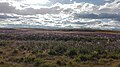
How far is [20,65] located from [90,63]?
18.6 feet

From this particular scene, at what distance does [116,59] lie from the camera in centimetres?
2591

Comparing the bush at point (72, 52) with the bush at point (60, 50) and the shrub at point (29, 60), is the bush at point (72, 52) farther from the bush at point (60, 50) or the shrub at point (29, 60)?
the shrub at point (29, 60)

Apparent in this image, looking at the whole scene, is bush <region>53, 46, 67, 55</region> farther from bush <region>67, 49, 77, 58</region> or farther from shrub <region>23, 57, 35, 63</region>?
shrub <region>23, 57, 35, 63</region>

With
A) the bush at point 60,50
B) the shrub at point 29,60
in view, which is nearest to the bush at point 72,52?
the bush at point 60,50

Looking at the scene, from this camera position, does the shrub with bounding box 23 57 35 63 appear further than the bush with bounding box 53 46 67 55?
No

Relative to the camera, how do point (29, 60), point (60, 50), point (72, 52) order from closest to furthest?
point (29, 60) < point (72, 52) < point (60, 50)

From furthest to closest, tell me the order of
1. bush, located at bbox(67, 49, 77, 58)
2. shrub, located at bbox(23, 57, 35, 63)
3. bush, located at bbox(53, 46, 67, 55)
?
bush, located at bbox(53, 46, 67, 55) < bush, located at bbox(67, 49, 77, 58) < shrub, located at bbox(23, 57, 35, 63)

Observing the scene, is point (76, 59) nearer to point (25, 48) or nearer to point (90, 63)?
point (90, 63)

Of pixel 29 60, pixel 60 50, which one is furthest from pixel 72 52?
pixel 29 60

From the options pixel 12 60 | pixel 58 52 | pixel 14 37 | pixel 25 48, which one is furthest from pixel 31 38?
pixel 12 60

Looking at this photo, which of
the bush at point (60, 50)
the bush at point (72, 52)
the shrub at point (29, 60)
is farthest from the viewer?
the bush at point (60, 50)

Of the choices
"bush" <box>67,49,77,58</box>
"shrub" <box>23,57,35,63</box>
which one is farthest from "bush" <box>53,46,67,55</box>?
"shrub" <box>23,57,35,63</box>

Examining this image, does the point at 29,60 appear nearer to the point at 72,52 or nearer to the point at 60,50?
the point at 72,52

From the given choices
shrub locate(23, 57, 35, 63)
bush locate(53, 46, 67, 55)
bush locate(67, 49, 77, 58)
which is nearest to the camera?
shrub locate(23, 57, 35, 63)
